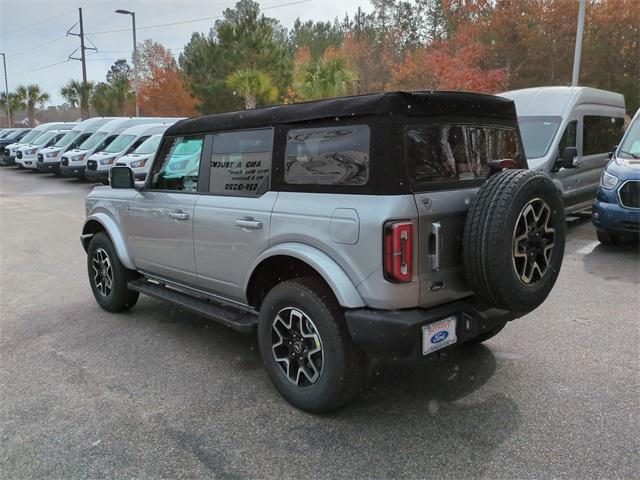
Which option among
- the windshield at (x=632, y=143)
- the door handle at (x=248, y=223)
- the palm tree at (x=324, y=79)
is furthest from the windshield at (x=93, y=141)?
the door handle at (x=248, y=223)

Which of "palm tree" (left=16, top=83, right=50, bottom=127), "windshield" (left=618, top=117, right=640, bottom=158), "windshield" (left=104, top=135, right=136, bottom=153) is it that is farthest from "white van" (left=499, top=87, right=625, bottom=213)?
"palm tree" (left=16, top=83, right=50, bottom=127)

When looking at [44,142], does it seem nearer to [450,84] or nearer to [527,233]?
[450,84]

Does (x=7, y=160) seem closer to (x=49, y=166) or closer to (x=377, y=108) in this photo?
(x=49, y=166)

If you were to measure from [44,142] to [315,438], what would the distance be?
84.4ft

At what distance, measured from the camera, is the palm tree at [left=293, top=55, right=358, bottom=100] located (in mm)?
21016

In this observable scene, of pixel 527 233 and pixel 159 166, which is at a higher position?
pixel 159 166

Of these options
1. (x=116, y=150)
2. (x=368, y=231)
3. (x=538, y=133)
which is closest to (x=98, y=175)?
(x=116, y=150)

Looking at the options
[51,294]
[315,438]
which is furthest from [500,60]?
[315,438]

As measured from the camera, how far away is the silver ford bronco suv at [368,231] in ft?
9.60

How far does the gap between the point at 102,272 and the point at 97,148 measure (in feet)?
49.8

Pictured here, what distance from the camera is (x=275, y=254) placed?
341 cm

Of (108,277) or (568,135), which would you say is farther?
(568,135)

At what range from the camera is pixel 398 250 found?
2.85 meters

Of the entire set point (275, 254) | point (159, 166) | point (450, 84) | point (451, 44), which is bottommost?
point (275, 254)
